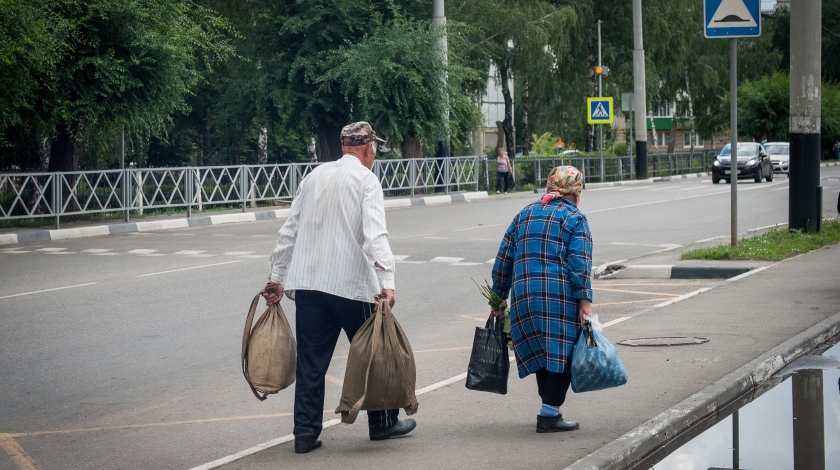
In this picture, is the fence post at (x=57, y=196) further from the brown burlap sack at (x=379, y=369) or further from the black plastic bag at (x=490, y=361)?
the brown burlap sack at (x=379, y=369)

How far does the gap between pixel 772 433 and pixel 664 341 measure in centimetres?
239

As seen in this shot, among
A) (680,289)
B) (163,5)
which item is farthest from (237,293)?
(163,5)

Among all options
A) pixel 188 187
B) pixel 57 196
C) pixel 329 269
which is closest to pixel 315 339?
pixel 329 269

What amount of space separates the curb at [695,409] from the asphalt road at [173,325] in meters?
1.42

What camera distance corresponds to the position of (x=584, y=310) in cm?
578

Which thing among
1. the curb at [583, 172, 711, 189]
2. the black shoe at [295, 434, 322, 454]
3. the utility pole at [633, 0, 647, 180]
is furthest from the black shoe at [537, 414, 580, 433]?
the utility pole at [633, 0, 647, 180]

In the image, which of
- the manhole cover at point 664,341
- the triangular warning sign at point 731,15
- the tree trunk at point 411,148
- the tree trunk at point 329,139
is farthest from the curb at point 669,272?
the tree trunk at point 329,139

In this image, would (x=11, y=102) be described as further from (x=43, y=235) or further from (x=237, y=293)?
(x=237, y=293)

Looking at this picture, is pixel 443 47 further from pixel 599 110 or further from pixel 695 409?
pixel 695 409

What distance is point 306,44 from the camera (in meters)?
32.8

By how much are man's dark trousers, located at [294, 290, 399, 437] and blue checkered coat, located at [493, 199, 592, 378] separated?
87cm

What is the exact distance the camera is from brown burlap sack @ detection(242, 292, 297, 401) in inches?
226

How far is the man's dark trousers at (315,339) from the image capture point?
5629mm

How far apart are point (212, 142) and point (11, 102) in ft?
73.3
